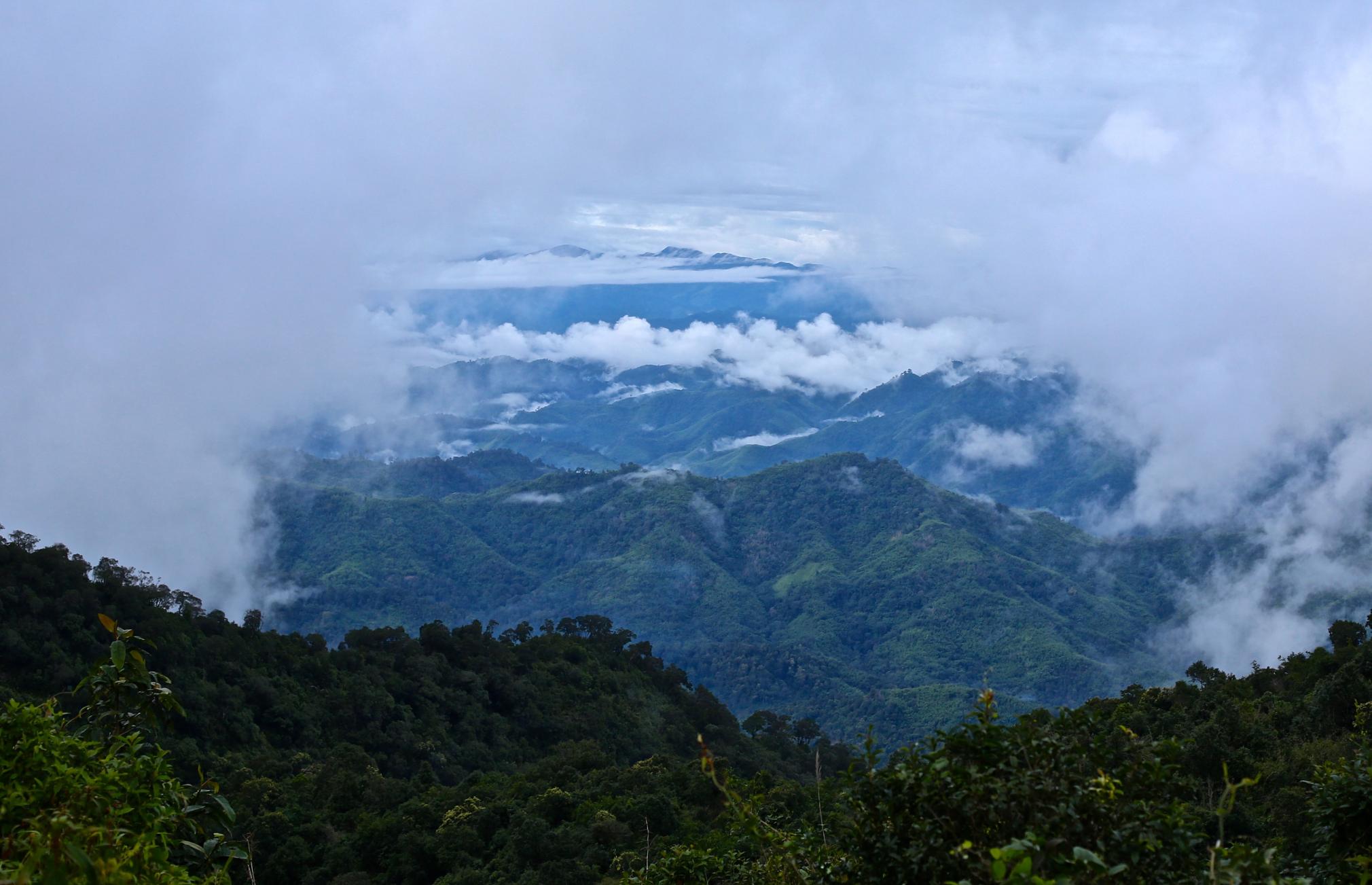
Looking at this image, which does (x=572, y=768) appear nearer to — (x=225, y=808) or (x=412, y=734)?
(x=412, y=734)

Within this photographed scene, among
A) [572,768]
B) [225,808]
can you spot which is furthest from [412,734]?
[225,808]

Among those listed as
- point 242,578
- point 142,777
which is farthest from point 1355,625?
point 242,578

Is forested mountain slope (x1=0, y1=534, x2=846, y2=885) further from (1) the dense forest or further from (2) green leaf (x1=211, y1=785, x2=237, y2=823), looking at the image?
(2) green leaf (x1=211, y1=785, x2=237, y2=823)

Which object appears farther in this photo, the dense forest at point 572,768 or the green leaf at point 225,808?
the green leaf at point 225,808

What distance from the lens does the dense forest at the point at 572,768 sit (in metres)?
7.89

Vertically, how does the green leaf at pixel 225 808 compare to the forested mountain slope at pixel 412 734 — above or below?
below

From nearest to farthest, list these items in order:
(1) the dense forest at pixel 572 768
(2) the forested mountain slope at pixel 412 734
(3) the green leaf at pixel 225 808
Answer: (1) the dense forest at pixel 572 768 < (3) the green leaf at pixel 225 808 < (2) the forested mountain slope at pixel 412 734

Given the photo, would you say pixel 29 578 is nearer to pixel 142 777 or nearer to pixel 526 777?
pixel 526 777

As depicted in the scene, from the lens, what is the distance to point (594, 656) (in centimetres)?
8412

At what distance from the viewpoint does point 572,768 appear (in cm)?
5012

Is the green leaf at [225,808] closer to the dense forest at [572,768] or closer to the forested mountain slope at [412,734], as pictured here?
the dense forest at [572,768]

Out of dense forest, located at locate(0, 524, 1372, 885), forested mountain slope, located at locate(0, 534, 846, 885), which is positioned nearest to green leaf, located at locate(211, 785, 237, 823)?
dense forest, located at locate(0, 524, 1372, 885)

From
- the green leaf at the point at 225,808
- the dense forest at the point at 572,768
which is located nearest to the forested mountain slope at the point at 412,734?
the dense forest at the point at 572,768

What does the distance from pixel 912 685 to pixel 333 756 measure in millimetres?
136699
